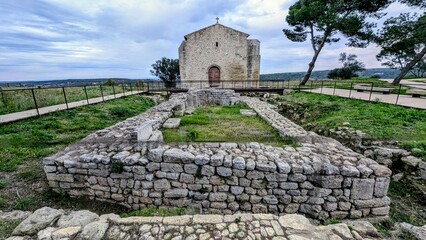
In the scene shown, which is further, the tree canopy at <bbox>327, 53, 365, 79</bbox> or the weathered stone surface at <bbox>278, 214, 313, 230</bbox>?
the tree canopy at <bbox>327, 53, 365, 79</bbox>

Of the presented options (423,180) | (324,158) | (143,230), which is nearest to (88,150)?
(143,230)

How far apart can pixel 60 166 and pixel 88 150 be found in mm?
493

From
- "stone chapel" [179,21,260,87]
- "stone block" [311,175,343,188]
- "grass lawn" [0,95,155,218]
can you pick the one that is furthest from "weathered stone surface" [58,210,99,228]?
"stone chapel" [179,21,260,87]

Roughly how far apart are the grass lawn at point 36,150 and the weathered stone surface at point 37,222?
0.28 metres

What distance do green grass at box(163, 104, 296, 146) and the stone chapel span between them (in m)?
14.9

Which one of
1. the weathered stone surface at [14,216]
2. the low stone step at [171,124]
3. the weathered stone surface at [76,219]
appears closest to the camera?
the weathered stone surface at [76,219]

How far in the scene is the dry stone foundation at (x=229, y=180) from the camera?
3170 millimetres

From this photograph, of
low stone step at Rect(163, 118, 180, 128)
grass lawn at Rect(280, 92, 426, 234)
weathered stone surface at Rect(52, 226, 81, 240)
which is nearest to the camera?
weathered stone surface at Rect(52, 226, 81, 240)

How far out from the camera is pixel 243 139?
5.06m

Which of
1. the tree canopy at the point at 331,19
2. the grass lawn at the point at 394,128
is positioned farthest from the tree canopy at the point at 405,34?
the grass lawn at the point at 394,128

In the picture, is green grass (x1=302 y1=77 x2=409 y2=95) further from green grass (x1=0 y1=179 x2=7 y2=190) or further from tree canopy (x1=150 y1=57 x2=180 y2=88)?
tree canopy (x1=150 y1=57 x2=180 y2=88)

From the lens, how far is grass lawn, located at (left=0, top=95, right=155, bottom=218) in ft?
10.7

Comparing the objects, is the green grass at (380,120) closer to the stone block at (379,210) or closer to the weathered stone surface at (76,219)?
the stone block at (379,210)

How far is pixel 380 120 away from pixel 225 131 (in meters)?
4.76
